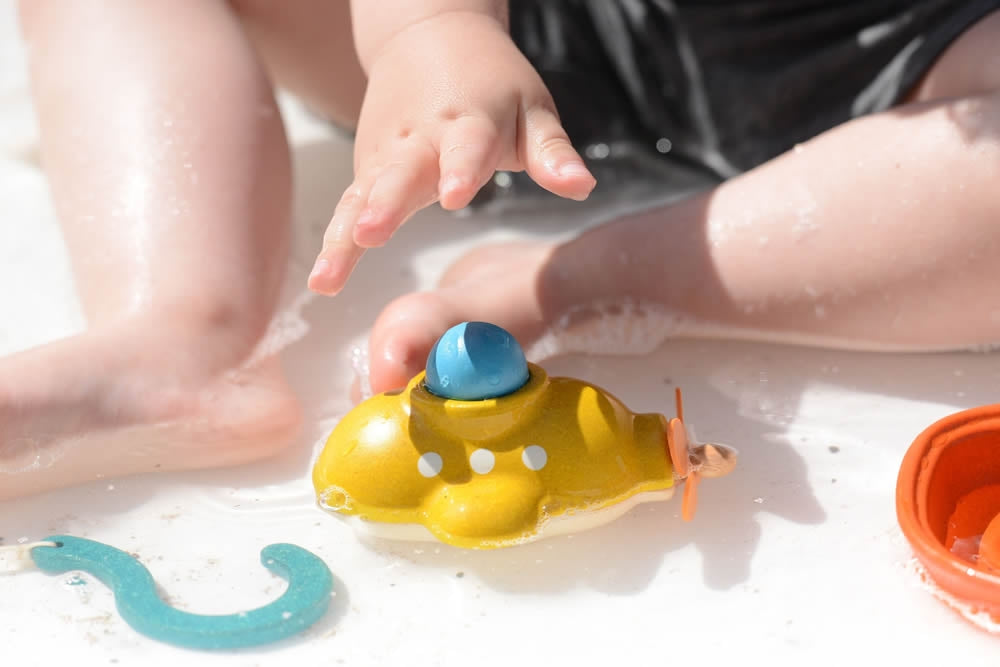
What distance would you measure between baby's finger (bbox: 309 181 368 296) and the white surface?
0.19 meters

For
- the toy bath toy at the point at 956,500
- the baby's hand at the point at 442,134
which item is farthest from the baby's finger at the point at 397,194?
the toy bath toy at the point at 956,500

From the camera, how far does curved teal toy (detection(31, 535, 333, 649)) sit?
0.67 meters

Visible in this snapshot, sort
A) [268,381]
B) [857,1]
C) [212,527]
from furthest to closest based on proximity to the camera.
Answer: [857,1]
[268,381]
[212,527]

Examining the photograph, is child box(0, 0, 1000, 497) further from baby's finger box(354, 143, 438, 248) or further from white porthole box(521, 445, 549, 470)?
white porthole box(521, 445, 549, 470)

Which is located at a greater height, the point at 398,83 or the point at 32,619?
the point at 398,83

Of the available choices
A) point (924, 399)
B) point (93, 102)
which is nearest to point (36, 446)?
point (93, 102)

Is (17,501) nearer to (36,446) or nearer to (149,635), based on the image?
(36,446)

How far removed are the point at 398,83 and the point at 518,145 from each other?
0.37 feet

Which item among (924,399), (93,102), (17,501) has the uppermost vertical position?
(93,102)

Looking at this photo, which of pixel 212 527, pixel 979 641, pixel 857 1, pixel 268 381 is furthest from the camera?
pixel 857 1

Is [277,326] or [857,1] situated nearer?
[277,326]

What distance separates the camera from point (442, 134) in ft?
2.39

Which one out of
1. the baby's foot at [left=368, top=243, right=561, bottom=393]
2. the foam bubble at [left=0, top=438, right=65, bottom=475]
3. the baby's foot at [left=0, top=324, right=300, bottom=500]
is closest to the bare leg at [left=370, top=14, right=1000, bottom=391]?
the baby's foot at [left=368, top=243, right=561, bottom=393]

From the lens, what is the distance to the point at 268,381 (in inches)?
35.6
